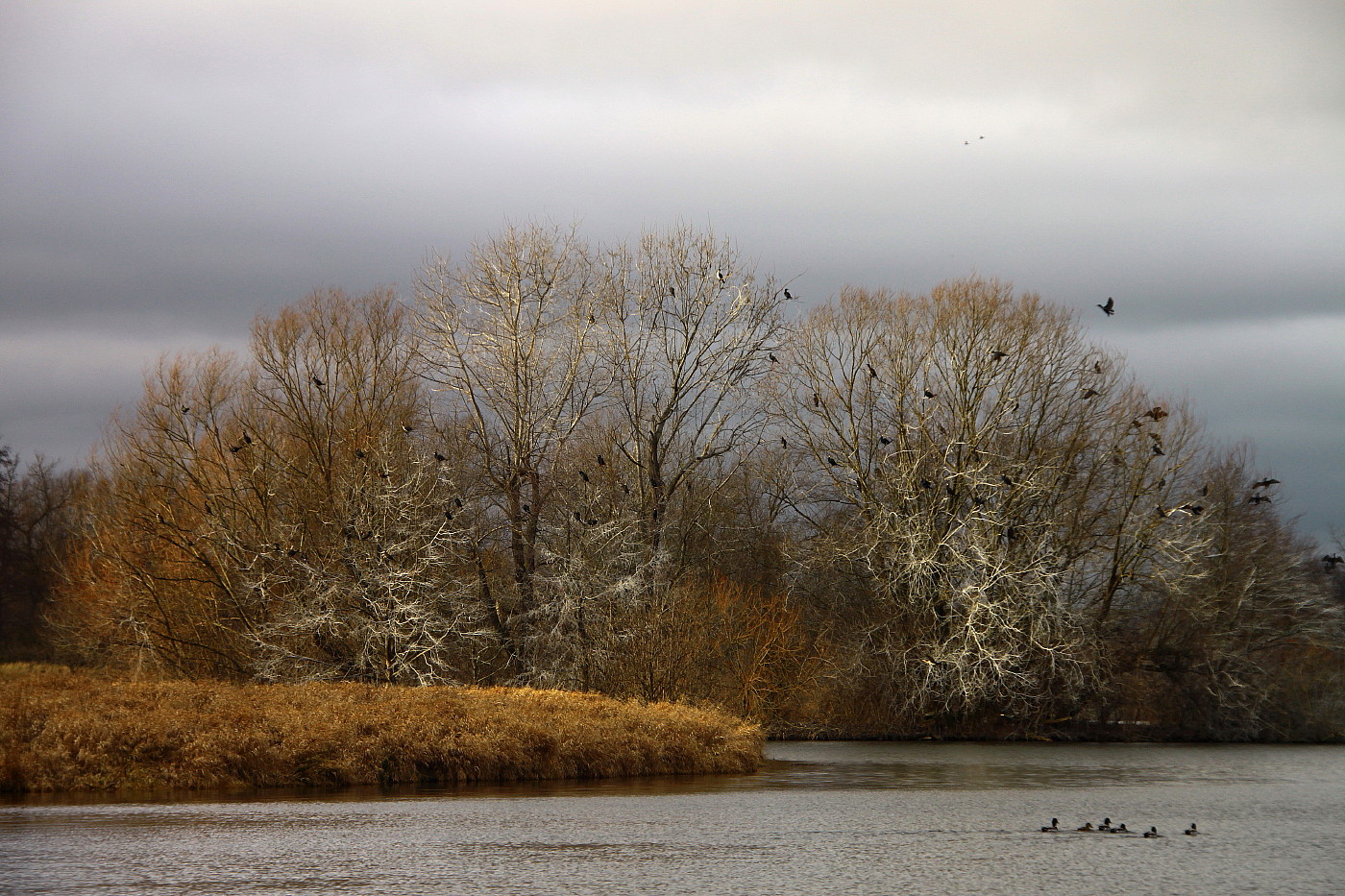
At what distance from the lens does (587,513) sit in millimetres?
43625

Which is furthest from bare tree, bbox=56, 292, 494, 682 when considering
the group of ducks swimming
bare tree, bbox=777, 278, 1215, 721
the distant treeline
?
the group of ducks swimming

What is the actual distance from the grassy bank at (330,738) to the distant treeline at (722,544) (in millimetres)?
11309

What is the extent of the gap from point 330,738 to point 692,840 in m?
10.0

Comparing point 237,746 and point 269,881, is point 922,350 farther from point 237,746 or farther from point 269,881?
point 269,881

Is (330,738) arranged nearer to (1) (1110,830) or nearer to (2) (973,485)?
(1) (1110,830)

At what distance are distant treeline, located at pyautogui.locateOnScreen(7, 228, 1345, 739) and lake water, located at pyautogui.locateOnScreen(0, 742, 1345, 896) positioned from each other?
16304 mm

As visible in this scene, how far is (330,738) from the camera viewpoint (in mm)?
24000

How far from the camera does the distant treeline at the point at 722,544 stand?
4212 centimetres

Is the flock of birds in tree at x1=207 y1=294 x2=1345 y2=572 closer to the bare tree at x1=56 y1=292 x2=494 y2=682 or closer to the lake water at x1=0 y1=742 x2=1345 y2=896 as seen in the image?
the bare tree at x1=56 y1=292 x2=494 y2=682

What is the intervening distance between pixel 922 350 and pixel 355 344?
21.3 meters

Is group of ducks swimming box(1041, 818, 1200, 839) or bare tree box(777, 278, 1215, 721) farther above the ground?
bare tree box(777, 278, 1215, 721)

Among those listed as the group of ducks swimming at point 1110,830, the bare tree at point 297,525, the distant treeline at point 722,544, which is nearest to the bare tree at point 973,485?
the distant treeline at point 722,544

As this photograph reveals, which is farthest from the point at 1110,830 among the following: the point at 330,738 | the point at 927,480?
the point at 927,480

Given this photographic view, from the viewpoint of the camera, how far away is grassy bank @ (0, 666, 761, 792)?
22391mm
